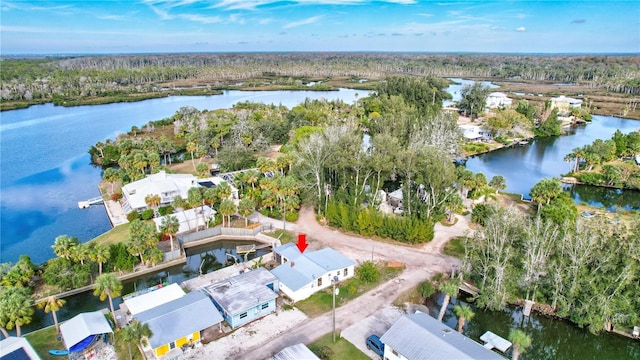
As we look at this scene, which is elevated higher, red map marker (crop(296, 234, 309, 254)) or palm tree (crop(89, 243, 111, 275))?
palm tree (crop(89, 243, 111, 275))

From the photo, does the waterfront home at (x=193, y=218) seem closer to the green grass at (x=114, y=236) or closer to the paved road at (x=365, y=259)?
the green grass at (x=114, y=236)

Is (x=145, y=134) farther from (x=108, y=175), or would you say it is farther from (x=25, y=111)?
(x=25, y=111)

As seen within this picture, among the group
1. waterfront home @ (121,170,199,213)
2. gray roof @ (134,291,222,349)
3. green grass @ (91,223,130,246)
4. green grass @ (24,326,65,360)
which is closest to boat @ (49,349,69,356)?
green grass @ (24,326,65,360)

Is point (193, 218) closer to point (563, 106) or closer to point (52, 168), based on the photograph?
point (52, 168)

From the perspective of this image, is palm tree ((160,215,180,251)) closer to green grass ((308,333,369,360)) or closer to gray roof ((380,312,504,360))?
green grass ((308,333,369,360))

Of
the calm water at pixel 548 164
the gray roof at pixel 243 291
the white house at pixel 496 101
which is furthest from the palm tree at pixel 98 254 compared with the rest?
the white house at pixel 496 101

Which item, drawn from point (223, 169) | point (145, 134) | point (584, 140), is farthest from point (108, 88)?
point (584, 140)
